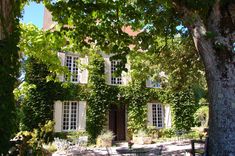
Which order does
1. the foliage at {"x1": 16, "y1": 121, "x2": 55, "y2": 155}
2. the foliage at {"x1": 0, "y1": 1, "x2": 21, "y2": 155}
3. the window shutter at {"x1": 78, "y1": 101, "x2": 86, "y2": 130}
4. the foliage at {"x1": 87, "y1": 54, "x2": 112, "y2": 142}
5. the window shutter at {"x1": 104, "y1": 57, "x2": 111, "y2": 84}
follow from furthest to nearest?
the window shutter at {"x1": 104, "y1": 57, "x2": 111, "y2": 84}, the foliage at {"x1": 87, "y1": 54, "x2": 112, "y2": 142}, the window shutter at {"x1": 78, "y1": 101, "x2": 86, "y2": 130}, the foliage at {"x1": 16, "y1": 121, "x2": 55, "y2": 155}, the foliage at {"x1": 0, "y1": 1, "x2": 21, "y2": 155}

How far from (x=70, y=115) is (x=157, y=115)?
6.85 meters

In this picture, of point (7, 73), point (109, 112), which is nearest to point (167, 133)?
point (109, 112)

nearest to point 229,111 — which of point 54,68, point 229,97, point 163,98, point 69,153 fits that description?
point 229,97

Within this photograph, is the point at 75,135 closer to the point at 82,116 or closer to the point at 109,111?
the point at 82,116

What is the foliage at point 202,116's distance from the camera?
2242cm

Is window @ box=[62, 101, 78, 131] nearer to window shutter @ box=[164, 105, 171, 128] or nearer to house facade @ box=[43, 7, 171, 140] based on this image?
house facade @ box=[43, 7, 171, 140]

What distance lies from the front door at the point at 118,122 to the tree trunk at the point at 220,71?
13940 mm

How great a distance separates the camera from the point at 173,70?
15.7m

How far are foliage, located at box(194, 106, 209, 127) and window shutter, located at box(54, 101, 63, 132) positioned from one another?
10709 mm

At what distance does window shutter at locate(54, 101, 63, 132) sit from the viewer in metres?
18.3

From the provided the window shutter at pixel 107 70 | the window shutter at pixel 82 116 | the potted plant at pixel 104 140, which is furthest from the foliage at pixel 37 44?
the window shutter at pixel 107 70

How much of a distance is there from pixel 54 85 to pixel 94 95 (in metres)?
2.84

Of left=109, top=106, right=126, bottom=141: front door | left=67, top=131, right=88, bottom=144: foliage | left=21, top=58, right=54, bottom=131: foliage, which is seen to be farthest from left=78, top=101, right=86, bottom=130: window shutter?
left=109, top=106, right=126, bottom=141: front door

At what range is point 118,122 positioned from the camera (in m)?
21.4
